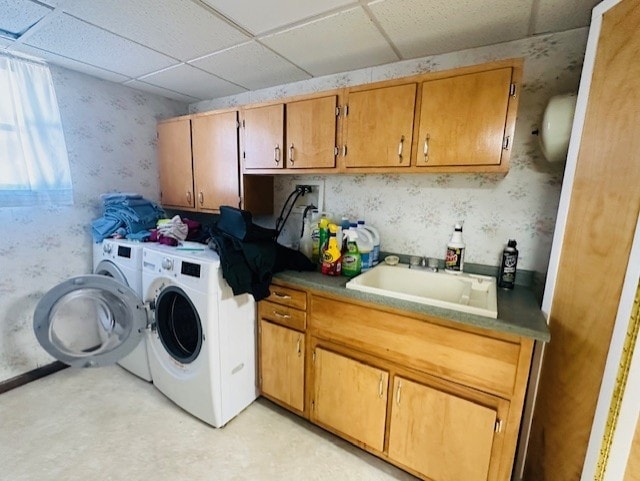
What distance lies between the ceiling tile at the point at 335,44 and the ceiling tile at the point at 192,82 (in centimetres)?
68

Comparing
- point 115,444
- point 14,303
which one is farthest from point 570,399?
point 14,303

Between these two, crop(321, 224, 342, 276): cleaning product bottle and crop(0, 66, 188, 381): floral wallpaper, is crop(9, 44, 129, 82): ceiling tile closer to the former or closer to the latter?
crop(0, 66, 188, 381): floral wallpaper

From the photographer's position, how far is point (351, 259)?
1.56 metres

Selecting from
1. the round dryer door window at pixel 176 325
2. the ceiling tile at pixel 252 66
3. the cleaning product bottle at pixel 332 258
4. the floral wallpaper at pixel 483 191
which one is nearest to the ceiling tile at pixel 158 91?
the ceiling tile at pixel 252 66

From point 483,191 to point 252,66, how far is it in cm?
158

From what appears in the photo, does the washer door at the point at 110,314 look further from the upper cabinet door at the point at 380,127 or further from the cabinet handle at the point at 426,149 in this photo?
the cabinet handle at the point at 426,149

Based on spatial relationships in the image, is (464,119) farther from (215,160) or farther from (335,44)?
(215,160)

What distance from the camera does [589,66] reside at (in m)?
1.03

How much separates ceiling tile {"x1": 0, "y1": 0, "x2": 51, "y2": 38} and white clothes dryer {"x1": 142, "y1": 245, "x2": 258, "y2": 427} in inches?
46.7

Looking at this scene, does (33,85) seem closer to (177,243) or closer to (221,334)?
(177,243)

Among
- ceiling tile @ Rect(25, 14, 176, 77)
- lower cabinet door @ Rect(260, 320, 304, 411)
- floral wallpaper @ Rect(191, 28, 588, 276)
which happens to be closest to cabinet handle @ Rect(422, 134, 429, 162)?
floral wallpaper @ Rect(191, 28, 588, 276)

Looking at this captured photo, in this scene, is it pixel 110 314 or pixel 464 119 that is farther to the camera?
pixel 110 314

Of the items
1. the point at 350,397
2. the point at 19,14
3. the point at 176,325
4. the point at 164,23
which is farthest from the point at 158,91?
the point at 350,397

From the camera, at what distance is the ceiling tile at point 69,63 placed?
1.66 m
